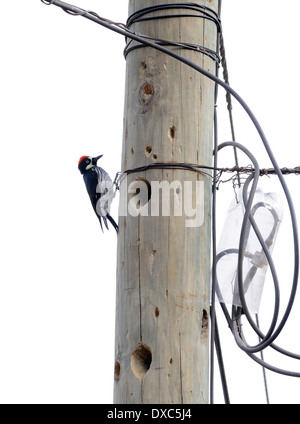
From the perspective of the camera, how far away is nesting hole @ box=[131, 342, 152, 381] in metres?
2.73

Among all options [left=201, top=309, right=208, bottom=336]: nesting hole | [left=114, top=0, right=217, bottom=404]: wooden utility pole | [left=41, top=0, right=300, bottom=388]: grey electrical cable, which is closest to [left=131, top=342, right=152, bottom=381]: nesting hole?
[left=114, top=0, right=217, bottom=404]: wooden utility pole

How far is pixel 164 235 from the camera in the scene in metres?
2.80

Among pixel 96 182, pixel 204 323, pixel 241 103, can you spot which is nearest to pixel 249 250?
pixel 204 323

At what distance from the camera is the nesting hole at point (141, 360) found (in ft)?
8.96

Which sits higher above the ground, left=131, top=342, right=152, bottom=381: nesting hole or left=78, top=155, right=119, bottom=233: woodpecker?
left=78, top=155, right=119, bottom=233: woodpecker

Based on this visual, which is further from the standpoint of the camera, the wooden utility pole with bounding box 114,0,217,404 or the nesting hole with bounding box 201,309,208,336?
the nesting hole with bounding box 201,309,208,336

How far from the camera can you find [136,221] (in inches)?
112

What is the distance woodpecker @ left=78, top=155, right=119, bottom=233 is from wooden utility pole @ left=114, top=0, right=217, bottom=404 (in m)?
2.32

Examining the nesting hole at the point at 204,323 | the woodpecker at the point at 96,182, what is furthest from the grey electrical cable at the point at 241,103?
the woodpecker at the point at 96,182

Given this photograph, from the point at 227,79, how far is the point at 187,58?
3.45 feet

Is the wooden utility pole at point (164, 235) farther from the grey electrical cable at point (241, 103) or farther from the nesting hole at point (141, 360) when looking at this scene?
the grey electrical cable at point (241, 103)

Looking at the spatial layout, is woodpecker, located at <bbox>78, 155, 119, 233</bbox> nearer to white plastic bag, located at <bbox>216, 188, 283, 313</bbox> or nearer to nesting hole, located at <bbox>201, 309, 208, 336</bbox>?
white plastic bag, located at <bbox>216, 188, 283, 313</bbox>

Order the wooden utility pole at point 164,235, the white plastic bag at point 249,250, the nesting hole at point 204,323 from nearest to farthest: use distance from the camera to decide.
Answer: the wooden utility pole at point 164,235 < the nesting hole at point 204,323 < the white plastic bag at point 249,250

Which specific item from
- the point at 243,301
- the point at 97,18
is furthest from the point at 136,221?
the point at 97,18
